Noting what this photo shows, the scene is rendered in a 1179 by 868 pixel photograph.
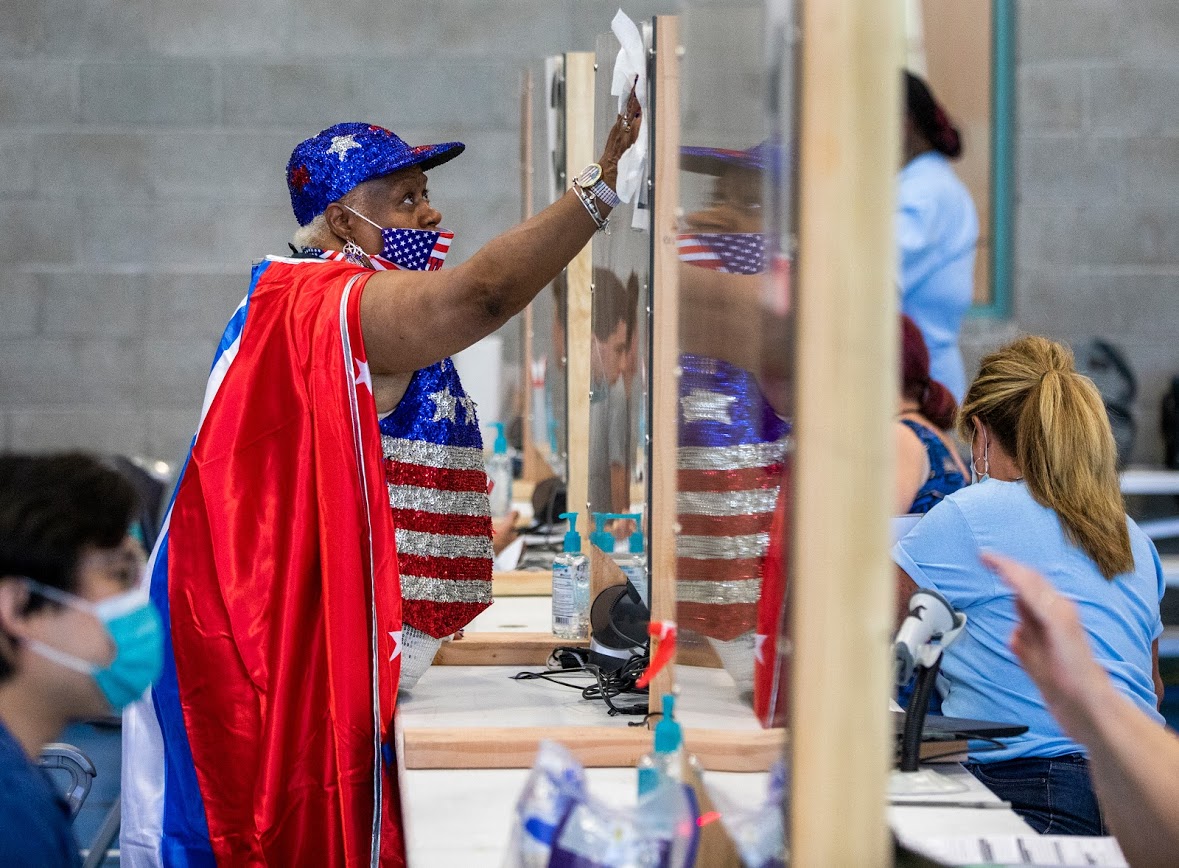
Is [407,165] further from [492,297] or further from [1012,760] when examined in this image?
[1012,760]

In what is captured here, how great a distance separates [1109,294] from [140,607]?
4615mm

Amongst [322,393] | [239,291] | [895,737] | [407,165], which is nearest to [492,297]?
[322,393]

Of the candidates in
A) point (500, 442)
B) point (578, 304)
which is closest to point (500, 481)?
point (500, 442)

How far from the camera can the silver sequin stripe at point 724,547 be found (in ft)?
3.62

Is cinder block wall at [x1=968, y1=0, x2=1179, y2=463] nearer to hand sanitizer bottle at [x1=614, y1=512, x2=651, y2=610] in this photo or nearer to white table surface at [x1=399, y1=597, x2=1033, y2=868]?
hand sanitizer bottle at [x1=614, y1=512, x2=651, y2=610]

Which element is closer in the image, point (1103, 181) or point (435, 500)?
point (435, 500)

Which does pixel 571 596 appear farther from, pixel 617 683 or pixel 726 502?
pixel 726 502

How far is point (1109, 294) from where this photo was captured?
5168 mm

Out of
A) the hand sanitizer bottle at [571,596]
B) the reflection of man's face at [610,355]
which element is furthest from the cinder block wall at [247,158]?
the hand sanitizer bottle at [571,596]

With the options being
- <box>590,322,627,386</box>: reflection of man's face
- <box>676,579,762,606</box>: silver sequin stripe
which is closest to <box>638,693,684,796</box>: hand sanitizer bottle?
<box>676,579,762,606</box>: silver sequin stripe

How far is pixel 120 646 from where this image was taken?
120 cm

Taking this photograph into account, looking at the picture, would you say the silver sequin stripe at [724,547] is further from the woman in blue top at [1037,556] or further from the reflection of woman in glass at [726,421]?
the woman in blue top at [1037,556]

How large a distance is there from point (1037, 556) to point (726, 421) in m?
0.77

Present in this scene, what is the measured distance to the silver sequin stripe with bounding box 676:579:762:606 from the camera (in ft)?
3.57
